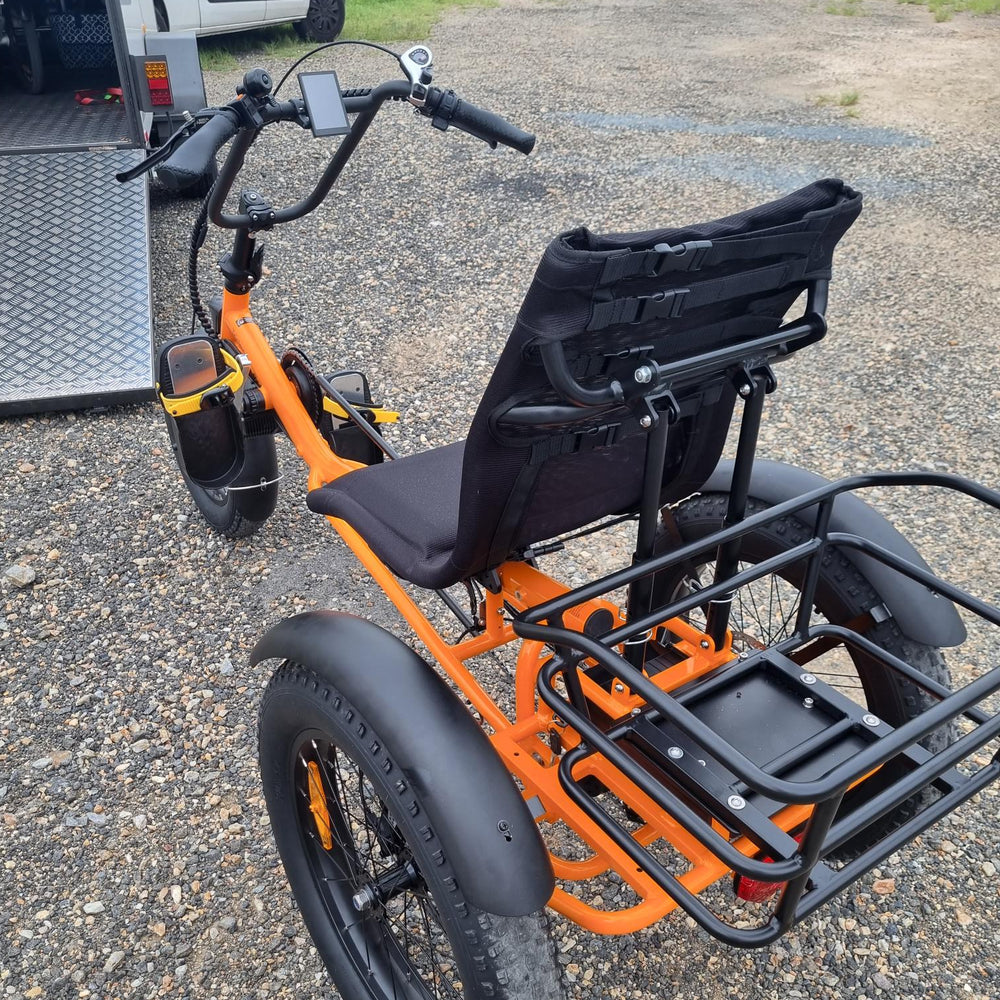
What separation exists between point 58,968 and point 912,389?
4.03m

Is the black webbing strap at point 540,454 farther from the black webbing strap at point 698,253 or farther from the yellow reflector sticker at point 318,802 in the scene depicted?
the yellow reflector sticker at point 318,802

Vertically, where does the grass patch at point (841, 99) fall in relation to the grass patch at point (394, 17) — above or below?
below

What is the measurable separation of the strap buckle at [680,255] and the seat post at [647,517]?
258 mm

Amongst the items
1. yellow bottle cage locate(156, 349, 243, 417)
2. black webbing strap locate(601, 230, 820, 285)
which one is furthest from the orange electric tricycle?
yellow bottle cage locate(156, 349, 243, 417)

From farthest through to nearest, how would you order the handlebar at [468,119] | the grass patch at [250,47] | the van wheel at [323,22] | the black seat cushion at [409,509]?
the van wheel at [323,22], the grass patch at [250,47], the handlebar at [468,119], the black seat cushion at [409,509]

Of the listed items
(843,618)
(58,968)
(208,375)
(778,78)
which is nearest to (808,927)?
(843,618)

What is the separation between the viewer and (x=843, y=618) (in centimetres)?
208

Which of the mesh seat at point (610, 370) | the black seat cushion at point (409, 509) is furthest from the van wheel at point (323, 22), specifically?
the mesh seat at point (610, 370)

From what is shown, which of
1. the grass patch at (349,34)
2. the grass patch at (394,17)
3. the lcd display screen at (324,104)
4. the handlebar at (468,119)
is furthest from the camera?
the grass patch at (394,17)

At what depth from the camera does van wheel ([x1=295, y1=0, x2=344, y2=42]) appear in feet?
33.4

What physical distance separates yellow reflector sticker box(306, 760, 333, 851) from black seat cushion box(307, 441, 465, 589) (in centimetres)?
46

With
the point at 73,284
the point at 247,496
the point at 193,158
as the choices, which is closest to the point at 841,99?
the point at 73,284

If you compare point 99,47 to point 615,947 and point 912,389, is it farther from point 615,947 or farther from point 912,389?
point 615,947

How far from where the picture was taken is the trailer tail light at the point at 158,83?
212 inches
